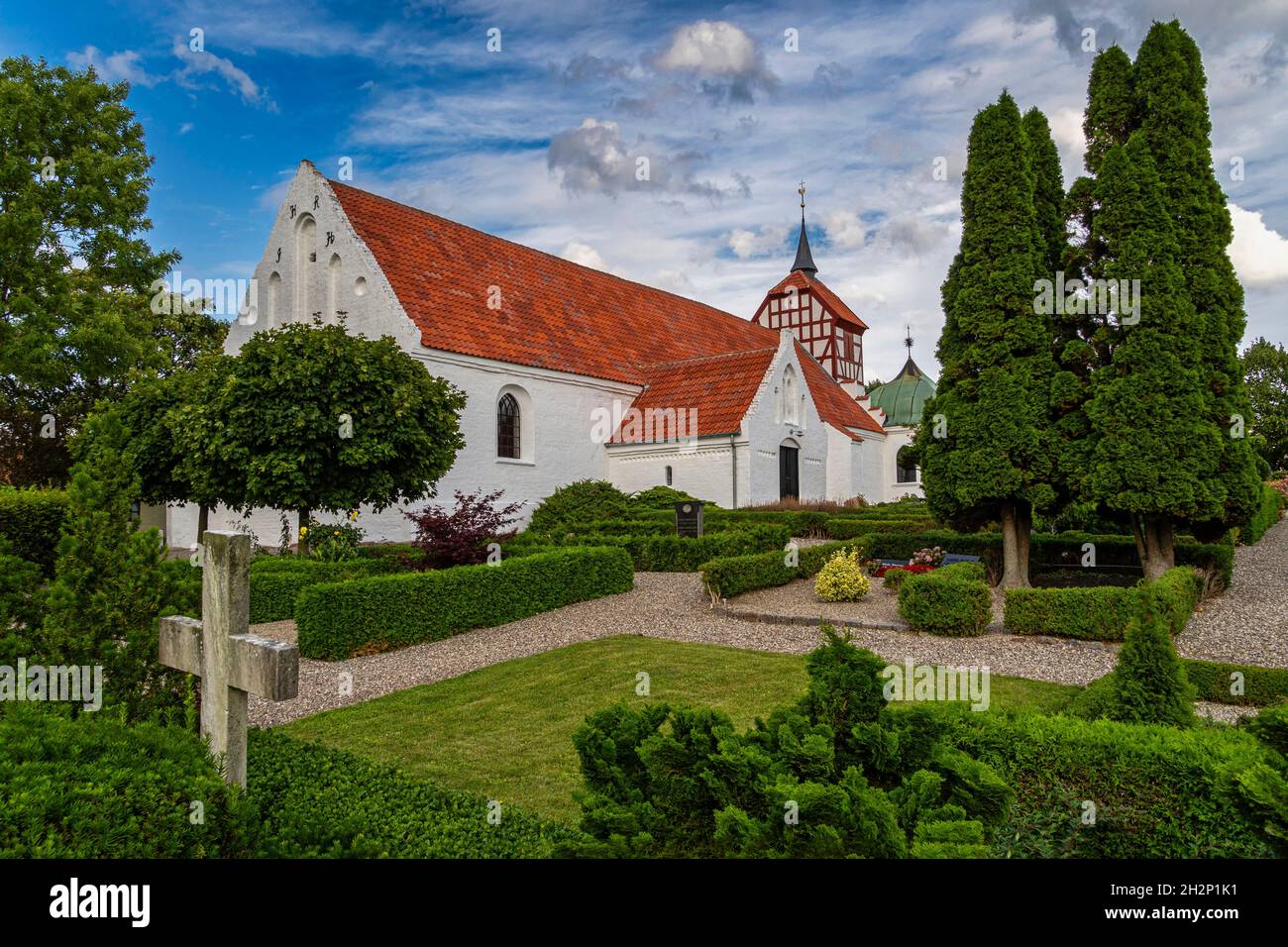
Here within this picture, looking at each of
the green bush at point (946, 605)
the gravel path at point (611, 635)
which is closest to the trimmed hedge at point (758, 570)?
the gravel path at point (611, 635)

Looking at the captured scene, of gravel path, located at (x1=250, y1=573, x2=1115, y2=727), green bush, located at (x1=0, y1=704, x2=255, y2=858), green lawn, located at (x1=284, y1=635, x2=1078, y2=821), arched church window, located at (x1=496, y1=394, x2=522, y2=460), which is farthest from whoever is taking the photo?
arched church window, located at (x1=496, y1=394, x2=522, y2=460)

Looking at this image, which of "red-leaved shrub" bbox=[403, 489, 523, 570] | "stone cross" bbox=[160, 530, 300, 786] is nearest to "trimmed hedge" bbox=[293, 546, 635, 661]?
"red-leaved shrub" bbox=[403, 489, 523, 570]

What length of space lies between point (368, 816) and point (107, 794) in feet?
3.87

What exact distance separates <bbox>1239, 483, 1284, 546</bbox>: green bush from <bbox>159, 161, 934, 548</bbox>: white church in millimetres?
12113

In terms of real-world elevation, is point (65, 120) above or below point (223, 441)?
above

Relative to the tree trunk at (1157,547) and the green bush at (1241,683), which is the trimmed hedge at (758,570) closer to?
the tree trunk at (1157,547)

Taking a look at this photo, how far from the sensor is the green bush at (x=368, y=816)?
3129mm

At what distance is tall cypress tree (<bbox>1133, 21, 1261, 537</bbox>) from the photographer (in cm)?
1177

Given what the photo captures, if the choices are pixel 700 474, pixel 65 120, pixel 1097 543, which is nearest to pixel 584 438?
pixel 700 474

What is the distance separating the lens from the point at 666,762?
3.00m

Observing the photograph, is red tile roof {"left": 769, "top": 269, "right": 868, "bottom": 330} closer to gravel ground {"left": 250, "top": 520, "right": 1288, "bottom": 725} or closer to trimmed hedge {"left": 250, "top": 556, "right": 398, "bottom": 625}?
gravel ground {"left": 250, "top": 520, "right": 1288, "bottom": 725}
